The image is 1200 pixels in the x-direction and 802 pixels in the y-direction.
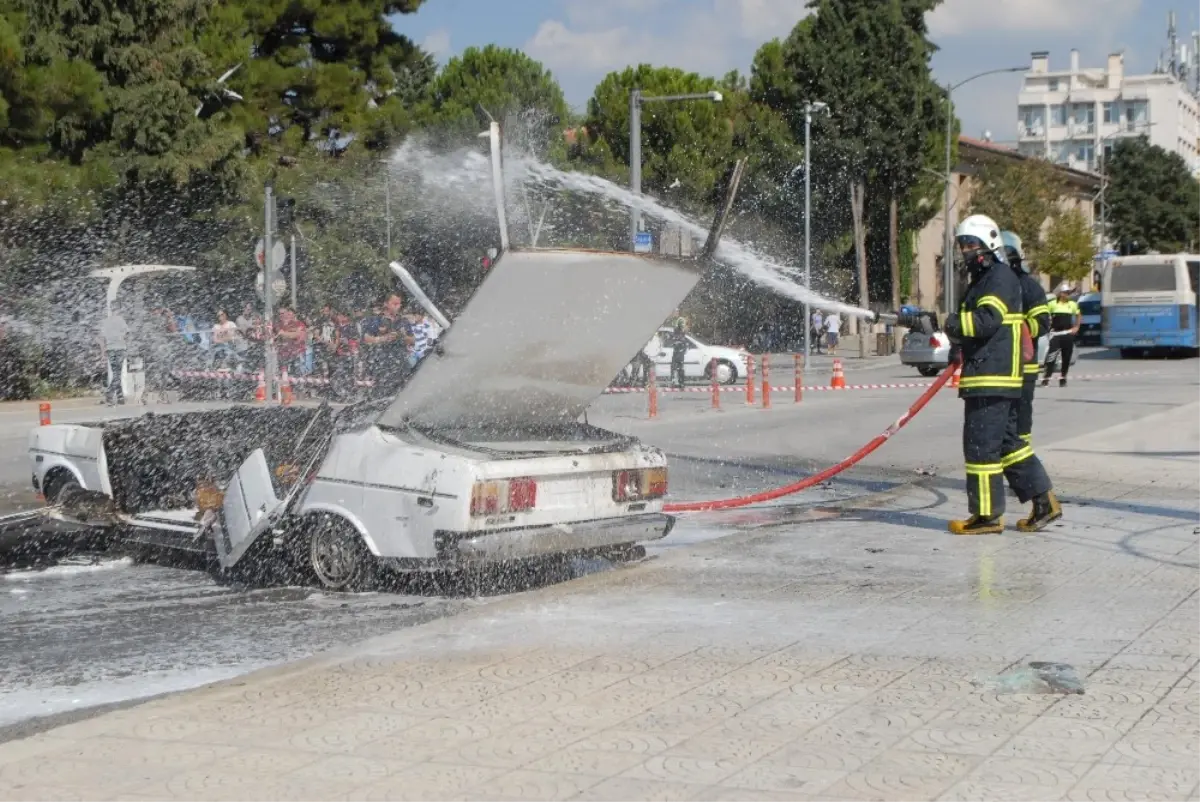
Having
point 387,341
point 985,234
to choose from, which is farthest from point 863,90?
point 985,234

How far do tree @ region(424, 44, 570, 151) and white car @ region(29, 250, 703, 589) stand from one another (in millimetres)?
37409

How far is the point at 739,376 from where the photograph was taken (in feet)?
106

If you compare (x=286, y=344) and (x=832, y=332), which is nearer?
(x=286, y=344)

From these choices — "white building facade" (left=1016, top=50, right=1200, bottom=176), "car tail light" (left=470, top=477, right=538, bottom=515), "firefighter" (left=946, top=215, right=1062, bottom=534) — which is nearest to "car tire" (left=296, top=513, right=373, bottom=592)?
"car tail light" (left=470, top=477, right=538, bottom=515)

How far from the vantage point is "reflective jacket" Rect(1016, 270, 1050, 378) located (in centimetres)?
916

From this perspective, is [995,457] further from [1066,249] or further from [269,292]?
[1066,249]

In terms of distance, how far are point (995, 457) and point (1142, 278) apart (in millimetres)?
34211

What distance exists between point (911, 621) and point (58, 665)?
3706 mm

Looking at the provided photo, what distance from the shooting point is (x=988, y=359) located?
29.0 ft

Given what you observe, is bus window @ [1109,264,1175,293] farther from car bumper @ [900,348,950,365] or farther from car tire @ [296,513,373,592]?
car tire @ [296,513,373,592]

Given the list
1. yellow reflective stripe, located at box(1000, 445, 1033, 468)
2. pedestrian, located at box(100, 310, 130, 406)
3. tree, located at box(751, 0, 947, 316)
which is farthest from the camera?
tree, located at box(751, 0, 947, 316)

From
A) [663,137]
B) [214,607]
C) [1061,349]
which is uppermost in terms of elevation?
[663,137]

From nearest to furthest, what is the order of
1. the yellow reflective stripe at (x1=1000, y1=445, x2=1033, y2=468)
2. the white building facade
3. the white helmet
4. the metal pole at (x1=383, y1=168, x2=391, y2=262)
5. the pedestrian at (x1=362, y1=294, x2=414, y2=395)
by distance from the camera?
the white helmet < the yellow reflective stripe at (x1=1000, y1=445, x2=1033, y2=468) < the pedestrian at (x1=362, y1=294, x2=414, y2=395) < the metal pole at (x1=383, y1=168, x2=391, y2=262) < the white building facade

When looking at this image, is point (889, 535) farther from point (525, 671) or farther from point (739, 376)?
point (739, 376)
